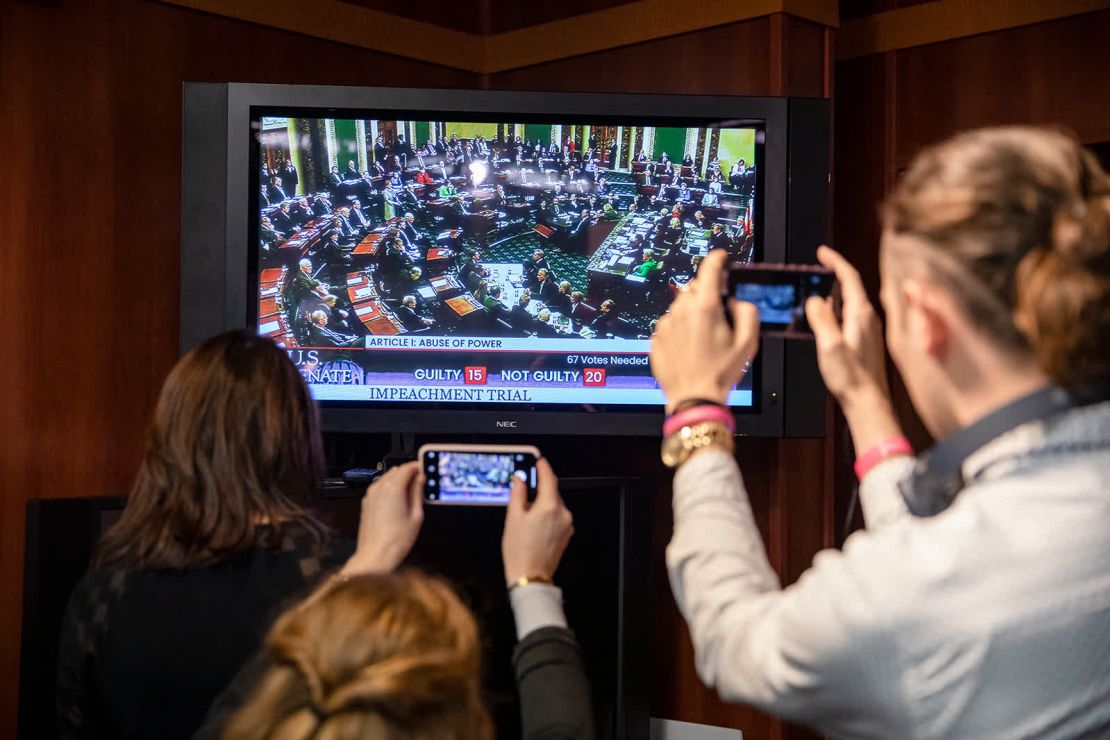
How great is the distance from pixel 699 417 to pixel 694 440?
0.02 meters

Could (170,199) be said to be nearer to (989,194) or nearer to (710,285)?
(710,285)

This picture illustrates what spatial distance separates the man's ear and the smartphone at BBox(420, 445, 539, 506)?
94cm

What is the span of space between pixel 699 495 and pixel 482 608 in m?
2.09

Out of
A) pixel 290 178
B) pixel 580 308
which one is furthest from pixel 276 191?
pixel 580 308

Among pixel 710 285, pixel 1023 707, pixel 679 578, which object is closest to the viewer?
pixel 1023 707

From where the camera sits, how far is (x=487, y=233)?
3014mm

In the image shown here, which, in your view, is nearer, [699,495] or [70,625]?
[699,495]

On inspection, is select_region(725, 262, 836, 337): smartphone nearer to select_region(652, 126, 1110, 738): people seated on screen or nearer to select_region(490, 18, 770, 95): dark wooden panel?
select_region(652, 126, 1110, 738): people seated on screen

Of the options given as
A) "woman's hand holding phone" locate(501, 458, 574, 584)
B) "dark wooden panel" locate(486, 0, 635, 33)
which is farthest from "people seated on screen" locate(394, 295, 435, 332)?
"woman's hand holding phone" locate(501, 458, 574, 584)

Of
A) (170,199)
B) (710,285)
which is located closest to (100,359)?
(170,199)

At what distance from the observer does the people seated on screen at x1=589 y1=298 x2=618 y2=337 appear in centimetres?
301

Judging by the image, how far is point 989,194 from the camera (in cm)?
94

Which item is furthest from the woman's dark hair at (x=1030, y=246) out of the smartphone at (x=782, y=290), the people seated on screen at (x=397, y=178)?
the people seated on screen at (x=397, y=178)

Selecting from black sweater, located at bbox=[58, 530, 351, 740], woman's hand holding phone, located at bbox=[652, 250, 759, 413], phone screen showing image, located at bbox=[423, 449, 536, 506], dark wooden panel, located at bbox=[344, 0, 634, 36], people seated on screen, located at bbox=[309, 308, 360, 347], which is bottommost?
black sweater, located at bbox=[58, 530, 351, 740]
